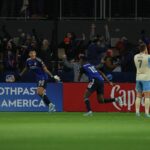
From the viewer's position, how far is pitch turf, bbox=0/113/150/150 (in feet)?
47.6

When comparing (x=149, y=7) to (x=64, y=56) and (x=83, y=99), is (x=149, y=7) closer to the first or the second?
(x=64, y=56)

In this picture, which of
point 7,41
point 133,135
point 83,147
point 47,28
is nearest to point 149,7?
point 47,28

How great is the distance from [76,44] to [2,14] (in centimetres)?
436

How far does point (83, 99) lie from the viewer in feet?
88.8

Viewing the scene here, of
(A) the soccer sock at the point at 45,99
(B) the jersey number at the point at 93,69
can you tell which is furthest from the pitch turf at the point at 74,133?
(A) the soccer sock at the point at 45,99

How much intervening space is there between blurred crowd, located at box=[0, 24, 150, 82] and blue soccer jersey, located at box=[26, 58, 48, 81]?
2212 millimetres

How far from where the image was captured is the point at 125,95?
26.7m

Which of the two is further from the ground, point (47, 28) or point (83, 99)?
point (47, 28)

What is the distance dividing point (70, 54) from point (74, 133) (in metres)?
13.4

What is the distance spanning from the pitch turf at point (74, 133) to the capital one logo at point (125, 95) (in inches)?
97.0

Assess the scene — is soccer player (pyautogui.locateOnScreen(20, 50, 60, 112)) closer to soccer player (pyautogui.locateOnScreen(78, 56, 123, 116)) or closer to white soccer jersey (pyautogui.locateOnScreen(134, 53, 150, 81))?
soccer player (pyautogui.locateOnScreen(78, 56, 123, 116))

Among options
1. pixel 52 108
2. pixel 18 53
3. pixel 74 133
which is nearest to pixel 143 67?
pixel 52 108

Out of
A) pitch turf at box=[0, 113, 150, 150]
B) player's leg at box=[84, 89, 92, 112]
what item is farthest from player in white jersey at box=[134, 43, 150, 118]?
player's leg at box=[84, 89, 92, 112]

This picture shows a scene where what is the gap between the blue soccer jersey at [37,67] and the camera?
25922 millimetres
